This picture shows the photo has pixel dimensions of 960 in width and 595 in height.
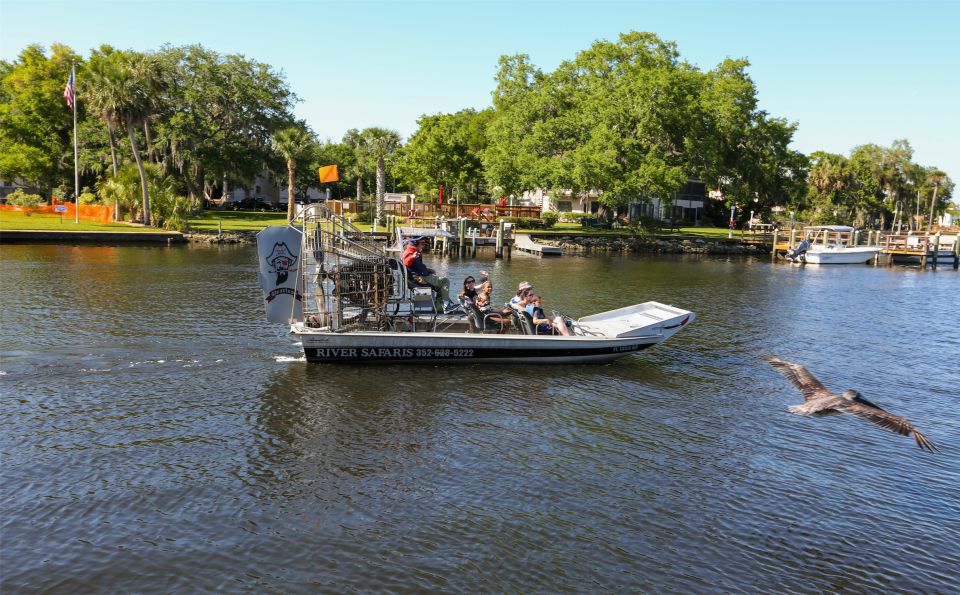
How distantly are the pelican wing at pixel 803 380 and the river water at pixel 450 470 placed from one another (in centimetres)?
37

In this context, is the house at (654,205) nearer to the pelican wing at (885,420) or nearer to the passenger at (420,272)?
the passenger at (420,272)

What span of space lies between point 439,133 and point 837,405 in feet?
203

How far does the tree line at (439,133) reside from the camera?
58219 millimetres

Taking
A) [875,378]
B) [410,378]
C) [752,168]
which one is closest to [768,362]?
[875,378]

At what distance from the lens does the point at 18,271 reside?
32719 mm

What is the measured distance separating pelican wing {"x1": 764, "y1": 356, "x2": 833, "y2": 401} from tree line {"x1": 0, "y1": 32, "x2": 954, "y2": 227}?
41.5 meters

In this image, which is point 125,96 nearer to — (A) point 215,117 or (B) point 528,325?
(A) point 215,117

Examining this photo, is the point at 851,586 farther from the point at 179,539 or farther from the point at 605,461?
the point at 179,539

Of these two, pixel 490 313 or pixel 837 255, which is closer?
pixel 490 313

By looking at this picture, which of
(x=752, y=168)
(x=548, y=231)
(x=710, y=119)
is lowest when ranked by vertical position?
(x=548, y=231)

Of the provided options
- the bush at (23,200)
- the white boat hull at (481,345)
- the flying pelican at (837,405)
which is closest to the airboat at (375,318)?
the white boat hull at (481,345)

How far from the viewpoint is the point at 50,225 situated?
52875 mm

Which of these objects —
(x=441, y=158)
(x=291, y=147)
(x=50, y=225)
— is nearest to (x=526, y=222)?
(x=441, y=158)

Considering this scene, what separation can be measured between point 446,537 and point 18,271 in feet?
106
